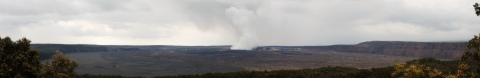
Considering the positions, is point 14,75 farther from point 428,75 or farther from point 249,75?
point 249,75

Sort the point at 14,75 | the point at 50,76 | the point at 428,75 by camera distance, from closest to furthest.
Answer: the point at 428,75, the point at 14,75, the point at 50,76

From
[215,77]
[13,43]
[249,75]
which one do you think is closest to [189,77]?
[215,77]

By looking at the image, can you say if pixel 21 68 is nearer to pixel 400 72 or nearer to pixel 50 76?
pixel 50 76

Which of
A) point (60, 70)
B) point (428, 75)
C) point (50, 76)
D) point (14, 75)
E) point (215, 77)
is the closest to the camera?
point (428, 75)

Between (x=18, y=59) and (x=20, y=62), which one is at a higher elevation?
(x=18, y=59)

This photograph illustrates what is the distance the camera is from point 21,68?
25.6 metres

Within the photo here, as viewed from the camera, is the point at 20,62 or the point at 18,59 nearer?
the point at 18,59

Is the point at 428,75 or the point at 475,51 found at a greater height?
the point at 475,51

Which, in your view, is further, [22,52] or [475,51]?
[22,52]

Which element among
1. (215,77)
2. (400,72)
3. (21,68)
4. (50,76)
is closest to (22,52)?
(21,68)

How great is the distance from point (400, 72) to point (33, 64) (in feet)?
85.5

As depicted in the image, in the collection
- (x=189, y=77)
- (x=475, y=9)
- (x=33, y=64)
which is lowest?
(x=189, y=77)

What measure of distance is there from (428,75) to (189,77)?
50.1 metres

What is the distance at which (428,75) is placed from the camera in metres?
23.0
